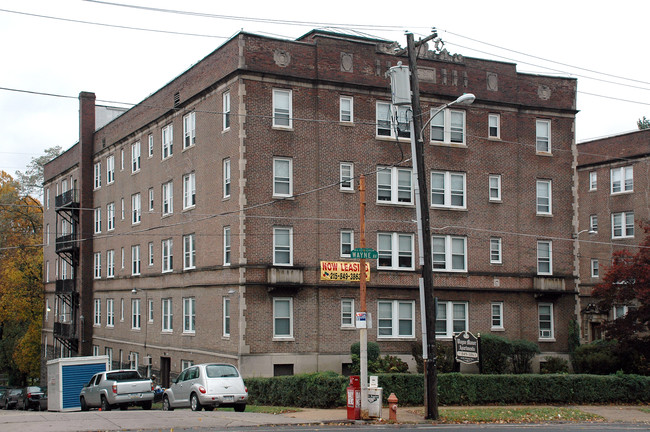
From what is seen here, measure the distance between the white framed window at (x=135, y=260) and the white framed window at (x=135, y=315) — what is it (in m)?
1.76

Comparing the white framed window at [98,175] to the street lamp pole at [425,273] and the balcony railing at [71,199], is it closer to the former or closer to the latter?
the balcony railing at [71,199]

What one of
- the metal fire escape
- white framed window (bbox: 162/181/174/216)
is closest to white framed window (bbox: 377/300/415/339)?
white framed window (bbox: 162/181/174/216)

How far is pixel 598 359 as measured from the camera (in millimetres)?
37469

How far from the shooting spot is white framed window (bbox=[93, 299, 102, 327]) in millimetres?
55584

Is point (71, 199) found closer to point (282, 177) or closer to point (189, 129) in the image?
point (189, 129)

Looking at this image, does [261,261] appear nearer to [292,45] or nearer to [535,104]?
[292,45]

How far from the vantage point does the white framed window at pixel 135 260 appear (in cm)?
4874

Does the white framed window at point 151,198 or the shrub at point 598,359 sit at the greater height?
the white framed window at point 151,198

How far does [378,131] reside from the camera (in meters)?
38.4

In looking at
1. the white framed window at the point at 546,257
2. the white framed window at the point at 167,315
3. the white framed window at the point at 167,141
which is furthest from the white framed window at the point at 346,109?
the white framed window at the point at 167,315

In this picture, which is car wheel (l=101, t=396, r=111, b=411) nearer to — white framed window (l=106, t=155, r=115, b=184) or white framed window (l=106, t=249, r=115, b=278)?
white framed window (l=106, t=249, r=115, b=278)

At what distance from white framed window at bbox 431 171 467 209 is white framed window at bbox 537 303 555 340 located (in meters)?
7.01

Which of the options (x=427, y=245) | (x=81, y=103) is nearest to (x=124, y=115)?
(x=81, y=103)

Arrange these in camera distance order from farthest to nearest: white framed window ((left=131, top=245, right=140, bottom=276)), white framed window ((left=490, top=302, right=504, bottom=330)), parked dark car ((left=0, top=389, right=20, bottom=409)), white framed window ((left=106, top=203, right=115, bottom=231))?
white framed window ((left=106, top=203, right=115, bottom=231)) → parked dark car ((left=0, top=389, right=20, bottom=409)) → white framed window ((left=131, top=245, right=140, bottom=276)) → white framed window ((left=490, top=302, right=504, bottom=330))
